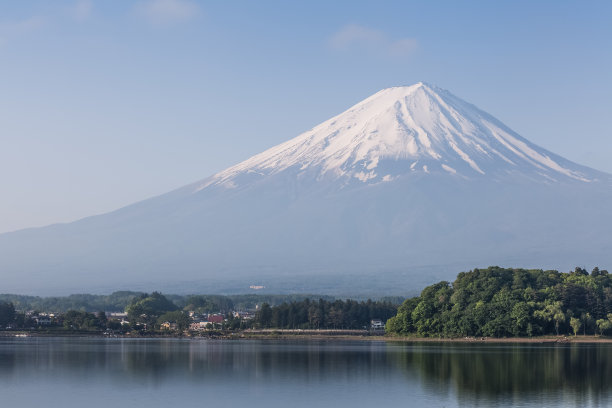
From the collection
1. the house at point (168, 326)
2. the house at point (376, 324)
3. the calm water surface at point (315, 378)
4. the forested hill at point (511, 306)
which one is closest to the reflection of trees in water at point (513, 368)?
the calm water surface at point (315, 378)

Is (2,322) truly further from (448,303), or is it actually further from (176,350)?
(448,303)

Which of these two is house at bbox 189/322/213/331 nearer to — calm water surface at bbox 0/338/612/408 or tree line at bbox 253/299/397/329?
tree line at bbox 253/299/397/329

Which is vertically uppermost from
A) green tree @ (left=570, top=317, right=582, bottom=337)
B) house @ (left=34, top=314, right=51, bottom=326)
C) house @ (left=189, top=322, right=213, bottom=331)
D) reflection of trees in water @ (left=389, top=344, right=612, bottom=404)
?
green tree @ (left=570, top=317, right=582, bottom=337)

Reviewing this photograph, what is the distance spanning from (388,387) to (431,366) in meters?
9.66

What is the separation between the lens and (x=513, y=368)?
51000 millimetres

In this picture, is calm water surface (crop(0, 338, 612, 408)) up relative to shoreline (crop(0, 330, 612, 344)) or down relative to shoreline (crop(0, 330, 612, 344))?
up

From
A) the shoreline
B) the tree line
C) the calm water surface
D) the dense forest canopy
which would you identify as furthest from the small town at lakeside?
the dense forest canopy

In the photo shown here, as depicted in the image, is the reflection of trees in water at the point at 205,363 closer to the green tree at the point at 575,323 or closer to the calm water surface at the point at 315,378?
the calm water surface at the point at 315,378

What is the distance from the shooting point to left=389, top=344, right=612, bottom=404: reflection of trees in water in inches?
1684

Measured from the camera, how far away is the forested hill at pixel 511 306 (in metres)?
79.2

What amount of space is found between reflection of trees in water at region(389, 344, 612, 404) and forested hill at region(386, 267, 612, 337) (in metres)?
8.94

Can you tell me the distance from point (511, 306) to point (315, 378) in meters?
35.6

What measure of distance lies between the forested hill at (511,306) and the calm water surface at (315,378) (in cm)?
1052

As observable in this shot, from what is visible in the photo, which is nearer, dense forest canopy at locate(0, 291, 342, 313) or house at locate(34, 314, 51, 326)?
Answer: house at locate(34, 314, 51, 326)
